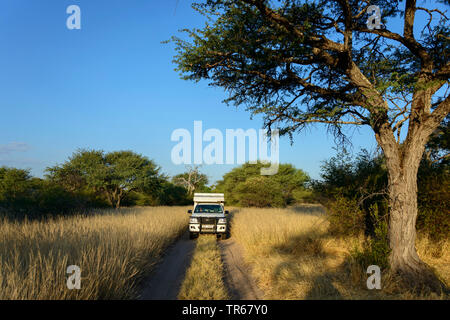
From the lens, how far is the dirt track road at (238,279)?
5.52 meters

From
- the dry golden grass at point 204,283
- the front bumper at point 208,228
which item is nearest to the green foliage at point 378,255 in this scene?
the dry golden grass at point 204,283

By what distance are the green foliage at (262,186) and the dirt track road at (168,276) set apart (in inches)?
986

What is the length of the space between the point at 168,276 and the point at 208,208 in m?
7.91

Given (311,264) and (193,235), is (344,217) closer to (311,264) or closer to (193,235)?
(311,264)

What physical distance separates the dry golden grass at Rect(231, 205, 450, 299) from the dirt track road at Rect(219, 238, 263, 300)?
227 millimetres

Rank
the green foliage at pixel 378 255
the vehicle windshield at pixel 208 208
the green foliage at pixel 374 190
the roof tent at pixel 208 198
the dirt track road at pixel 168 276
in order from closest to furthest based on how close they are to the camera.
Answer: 1. the dirt track road at pixel 168 276
2. the green foliage at pixel 378 255
3. the green foliage at pixel 374 190
4. the vehicle windshield at pixel 208 208
5. the roof tent at pixel 208 198

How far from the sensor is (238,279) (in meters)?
6.71

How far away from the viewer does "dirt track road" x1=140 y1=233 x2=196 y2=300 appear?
543 cm

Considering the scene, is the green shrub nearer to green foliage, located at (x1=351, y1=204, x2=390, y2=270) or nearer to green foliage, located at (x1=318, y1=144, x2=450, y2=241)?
green foliage, located at (x1=318, y1=144, x2=450, y2=241)

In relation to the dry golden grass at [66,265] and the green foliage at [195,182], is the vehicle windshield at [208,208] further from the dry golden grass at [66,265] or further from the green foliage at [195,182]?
the green foliage at [195,182]

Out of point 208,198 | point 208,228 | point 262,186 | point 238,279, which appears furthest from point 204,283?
point 262,186

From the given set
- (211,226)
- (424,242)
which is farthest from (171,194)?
(424,242)
